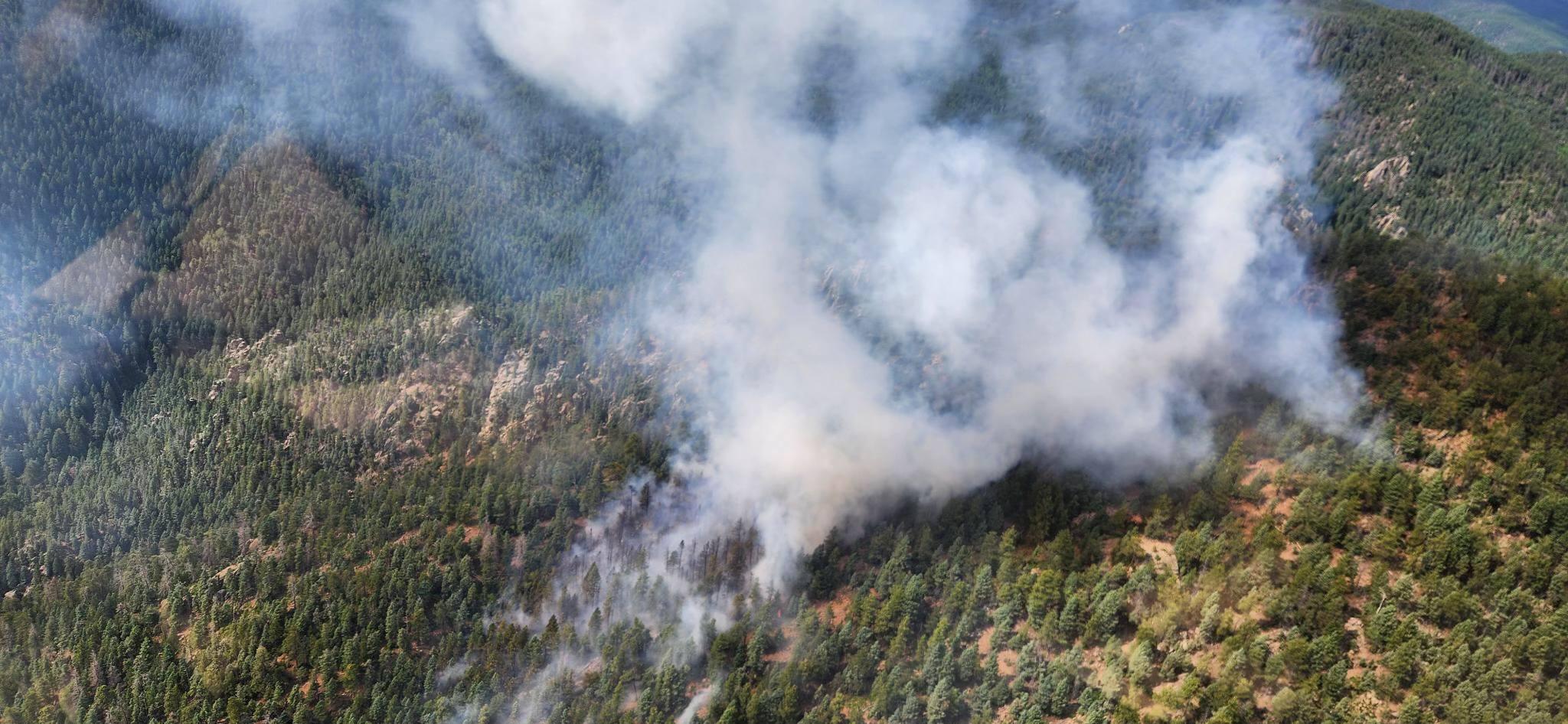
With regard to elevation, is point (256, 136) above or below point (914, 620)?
above

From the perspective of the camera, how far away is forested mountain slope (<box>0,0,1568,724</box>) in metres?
76.9

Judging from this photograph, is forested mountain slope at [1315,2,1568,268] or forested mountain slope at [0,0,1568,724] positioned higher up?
forested mountain slope at [1315,2,1568,268]

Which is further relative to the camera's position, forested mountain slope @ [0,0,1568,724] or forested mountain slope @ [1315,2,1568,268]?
forested mountain slope @ [1315,2,1568,268]

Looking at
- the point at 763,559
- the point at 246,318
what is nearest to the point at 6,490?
the point at 246,318

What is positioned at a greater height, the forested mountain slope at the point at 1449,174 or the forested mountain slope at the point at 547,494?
the forested mountain slope at the point at 1449,174

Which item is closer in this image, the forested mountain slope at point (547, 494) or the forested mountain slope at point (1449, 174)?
the forested mountain slope at point (547, 494)

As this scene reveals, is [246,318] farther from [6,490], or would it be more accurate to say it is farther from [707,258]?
[707,258]

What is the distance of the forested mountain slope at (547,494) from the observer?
7694 cm

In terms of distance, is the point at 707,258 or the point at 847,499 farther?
the point at 707,258

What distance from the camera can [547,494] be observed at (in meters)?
126

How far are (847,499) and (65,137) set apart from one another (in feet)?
560

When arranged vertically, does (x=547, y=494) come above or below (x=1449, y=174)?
below

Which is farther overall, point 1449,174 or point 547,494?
point 1449,174

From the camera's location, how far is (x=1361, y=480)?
272 ft
